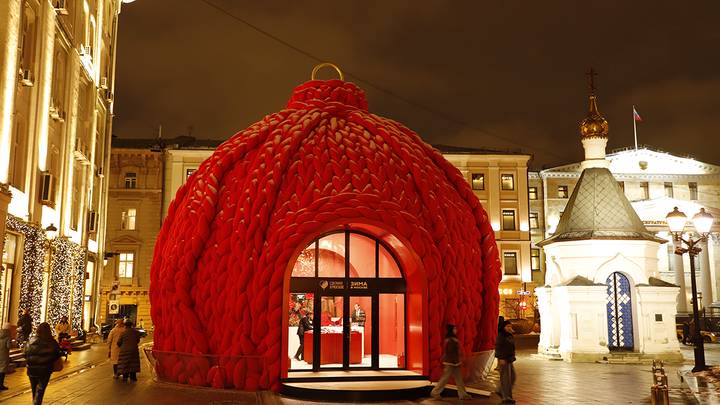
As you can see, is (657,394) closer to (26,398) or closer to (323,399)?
(323,399)

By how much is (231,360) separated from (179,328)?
5.14 ft

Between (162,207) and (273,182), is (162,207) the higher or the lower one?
the higher one

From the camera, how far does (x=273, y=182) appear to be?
15156mm

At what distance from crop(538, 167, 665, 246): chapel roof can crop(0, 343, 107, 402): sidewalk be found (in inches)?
690

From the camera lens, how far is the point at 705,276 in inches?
2285

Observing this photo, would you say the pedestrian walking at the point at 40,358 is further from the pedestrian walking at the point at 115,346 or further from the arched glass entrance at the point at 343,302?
the arched glass entrance at the point at 343,302

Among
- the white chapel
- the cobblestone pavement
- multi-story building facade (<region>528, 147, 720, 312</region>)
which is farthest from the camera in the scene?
multi-story building facade (<region>528, 147, 720, 312</region>)

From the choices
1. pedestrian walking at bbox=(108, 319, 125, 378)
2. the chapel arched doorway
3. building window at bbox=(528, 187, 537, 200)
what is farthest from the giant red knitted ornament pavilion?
building window at bbox=(528, 187, 537, 200)

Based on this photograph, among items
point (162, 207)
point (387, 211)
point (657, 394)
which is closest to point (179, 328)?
point (387, 211)

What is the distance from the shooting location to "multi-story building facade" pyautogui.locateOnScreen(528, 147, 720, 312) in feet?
190

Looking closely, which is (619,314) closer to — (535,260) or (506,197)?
(506,197)

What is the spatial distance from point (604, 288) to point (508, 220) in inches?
1222

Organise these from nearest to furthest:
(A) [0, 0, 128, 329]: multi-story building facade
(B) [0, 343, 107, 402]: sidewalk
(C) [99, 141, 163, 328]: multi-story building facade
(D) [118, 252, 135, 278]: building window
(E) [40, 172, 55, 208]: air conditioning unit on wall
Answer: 1. (B) [0, 343, 107, 402]: sidewalk
2. (A) [0, 0, 128, 329]: multi-story building facade
3. (E) [40, 172, 55, 208]: air conditioning unit on wall
4. (C) [99, 141, 163, 328]: multi-story building facade
5. (D) [118, 252, 135, 278]: building window

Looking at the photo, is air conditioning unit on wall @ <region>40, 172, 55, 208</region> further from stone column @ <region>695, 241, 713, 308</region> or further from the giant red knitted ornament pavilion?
stone column @ <region>695, 241, 713, 308</region>
